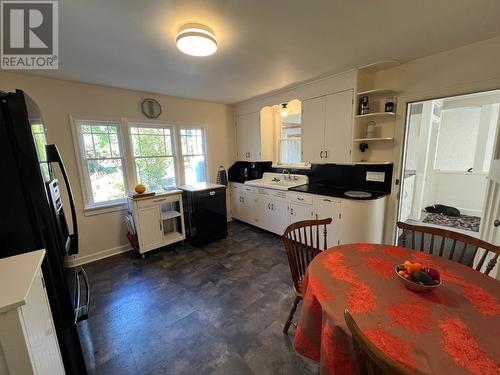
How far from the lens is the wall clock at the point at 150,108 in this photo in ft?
10.6

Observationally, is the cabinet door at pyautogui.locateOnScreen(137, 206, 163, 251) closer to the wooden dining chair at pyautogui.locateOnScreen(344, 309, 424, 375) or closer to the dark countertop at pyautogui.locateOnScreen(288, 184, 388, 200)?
the dark countertop at pyautogui.locateOnScreen(288, 184, 388, 200)

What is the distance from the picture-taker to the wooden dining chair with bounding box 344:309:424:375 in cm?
58

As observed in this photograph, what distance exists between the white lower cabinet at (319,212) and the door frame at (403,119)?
0.15m

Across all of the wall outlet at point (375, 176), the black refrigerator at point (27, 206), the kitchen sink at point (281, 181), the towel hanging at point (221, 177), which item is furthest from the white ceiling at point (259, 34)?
the towel hanging at point (221, 177)

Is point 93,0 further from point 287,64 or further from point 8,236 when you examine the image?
point 287,64

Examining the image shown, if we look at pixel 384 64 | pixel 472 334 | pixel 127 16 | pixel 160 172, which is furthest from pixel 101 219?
pixel 384 64

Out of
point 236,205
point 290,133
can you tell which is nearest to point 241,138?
point 290,133

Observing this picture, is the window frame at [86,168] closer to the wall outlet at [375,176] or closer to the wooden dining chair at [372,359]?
the wooden dining chair at [372,359]

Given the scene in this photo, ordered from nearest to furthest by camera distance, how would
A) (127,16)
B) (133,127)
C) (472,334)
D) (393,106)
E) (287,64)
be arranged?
1. (472,334)
2. (127,16)
3. (287,64)
4. (393,106)
5. (133,127)

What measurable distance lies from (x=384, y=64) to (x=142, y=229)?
3610 millimetres

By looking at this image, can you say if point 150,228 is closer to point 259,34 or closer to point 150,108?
point 150,108

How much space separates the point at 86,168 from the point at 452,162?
22.1ft

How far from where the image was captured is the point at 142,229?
2943mm

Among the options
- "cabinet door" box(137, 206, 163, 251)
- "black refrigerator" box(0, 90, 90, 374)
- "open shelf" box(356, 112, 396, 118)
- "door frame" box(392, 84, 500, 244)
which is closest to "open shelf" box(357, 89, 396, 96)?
"door frame" box(392, 84, 500, 244)
